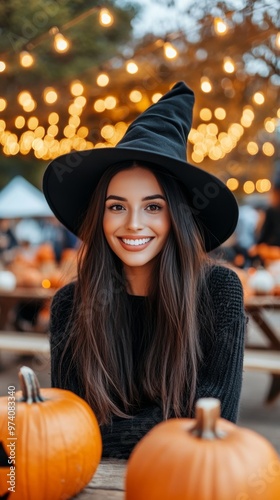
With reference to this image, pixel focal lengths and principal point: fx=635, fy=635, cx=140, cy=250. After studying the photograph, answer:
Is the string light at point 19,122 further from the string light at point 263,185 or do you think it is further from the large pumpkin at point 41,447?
the large pumpkin at point 41,447

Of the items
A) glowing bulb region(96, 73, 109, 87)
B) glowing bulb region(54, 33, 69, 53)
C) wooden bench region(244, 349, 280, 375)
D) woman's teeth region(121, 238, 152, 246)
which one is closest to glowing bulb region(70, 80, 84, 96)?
glowing bulb region(96, 73, 109, 87)

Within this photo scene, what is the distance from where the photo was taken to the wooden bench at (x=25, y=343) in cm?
499

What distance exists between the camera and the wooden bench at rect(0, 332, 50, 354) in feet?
16.4

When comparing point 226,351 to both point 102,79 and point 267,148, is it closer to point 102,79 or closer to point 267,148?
→ point 102,79

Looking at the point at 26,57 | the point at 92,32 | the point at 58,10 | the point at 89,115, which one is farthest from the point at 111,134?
the point at 26,57

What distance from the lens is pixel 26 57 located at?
518 centimetres

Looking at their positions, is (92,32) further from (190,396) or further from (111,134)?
(190,396)

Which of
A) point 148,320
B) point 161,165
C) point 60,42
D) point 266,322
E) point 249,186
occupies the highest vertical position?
point 60,42

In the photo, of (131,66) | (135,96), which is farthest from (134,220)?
(135,96)

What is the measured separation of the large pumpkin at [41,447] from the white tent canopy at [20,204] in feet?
31.9

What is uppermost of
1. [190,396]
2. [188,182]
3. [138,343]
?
[188,182]

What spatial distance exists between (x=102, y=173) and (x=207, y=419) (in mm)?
1081

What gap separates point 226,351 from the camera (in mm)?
1634

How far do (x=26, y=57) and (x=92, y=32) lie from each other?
3597 mm
